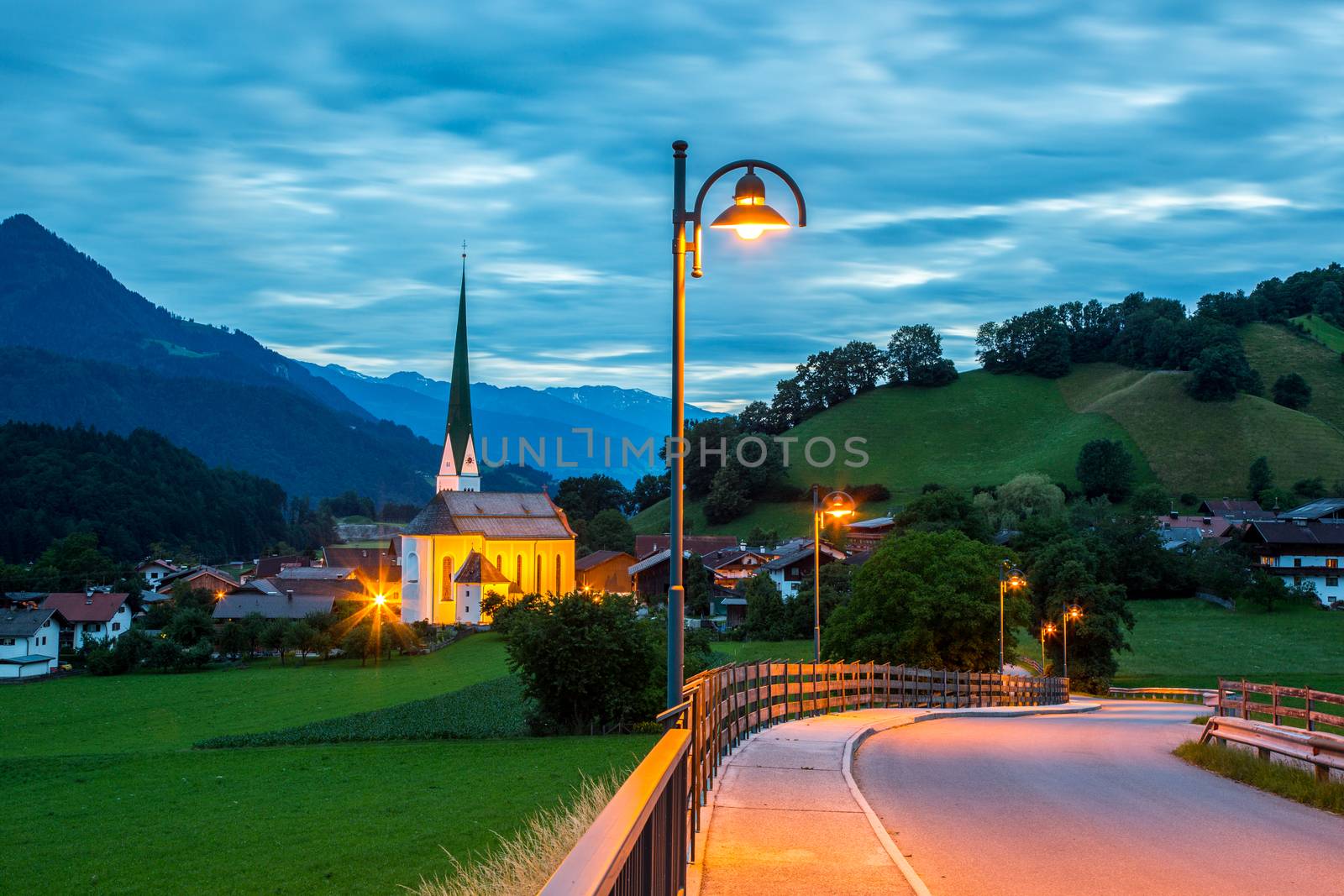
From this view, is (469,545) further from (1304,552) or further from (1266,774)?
(1266,774)

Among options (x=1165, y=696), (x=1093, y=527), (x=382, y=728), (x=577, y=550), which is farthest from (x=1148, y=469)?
(x=382, y=728)

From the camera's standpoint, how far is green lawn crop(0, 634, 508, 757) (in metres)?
47.9

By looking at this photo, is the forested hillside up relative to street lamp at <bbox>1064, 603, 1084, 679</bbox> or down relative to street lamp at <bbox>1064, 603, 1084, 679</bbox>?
up

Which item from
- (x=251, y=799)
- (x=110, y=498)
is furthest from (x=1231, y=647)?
(x=110, y=498)

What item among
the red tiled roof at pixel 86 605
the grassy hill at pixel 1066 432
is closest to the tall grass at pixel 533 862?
the red tiled roof at pixel 86 605

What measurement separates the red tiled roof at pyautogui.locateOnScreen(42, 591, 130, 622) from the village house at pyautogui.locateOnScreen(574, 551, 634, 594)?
4307 centimetres

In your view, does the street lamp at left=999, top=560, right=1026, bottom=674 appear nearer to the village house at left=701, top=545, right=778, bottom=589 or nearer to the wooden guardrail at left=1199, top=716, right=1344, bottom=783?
the wooden guardrail at left=1199, top=716, right=1344, bottom=783

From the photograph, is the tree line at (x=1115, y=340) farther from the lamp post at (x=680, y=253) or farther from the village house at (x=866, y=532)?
the lamp post at (x=680, y=253)

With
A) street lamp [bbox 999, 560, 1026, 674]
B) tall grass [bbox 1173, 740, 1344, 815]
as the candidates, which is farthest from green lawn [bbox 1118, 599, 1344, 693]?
tall grass [bbox 1173, 740, 1344, 815]

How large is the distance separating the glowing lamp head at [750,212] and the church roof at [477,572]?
3699 inches

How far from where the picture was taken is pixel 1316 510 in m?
119

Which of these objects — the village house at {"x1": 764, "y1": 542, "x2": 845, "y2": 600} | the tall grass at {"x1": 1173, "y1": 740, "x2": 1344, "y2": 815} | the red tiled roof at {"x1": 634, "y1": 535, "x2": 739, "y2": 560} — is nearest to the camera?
the tall grass at {"x1": 1173, "y1": 740, "x2": 1344, "y2": 815}

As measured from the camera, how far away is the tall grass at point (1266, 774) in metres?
13.9

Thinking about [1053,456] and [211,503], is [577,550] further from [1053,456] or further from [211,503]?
[211,503]
